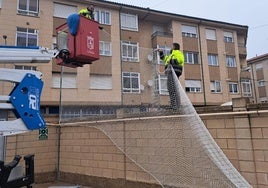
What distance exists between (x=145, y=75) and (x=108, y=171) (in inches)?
109

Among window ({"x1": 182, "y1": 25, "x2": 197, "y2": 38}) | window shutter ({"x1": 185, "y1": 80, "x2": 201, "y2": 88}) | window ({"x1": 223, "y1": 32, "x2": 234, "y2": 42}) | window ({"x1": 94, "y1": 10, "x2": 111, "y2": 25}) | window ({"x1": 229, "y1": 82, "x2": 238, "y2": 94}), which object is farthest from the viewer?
window ({"x1": 223, "y1": 32, "x2": 234, "y2": 42})

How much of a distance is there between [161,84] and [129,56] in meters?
2.82

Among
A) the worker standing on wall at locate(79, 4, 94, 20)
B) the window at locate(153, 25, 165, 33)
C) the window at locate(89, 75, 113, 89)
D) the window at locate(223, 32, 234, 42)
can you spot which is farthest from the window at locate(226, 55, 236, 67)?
the worker standing on wall at locate(79, 4, 94, 20)

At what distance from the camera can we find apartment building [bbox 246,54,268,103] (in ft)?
92.4

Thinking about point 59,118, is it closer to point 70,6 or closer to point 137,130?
point 137,130

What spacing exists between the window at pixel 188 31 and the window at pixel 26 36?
1260cm

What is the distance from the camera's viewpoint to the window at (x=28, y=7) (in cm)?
1705

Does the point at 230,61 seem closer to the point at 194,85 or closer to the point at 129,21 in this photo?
the point at 194,85

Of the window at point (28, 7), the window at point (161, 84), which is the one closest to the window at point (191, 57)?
the window at point (28, 7)

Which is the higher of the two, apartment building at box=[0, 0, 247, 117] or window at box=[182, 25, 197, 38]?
window at box=[182, 25, 197, 38]

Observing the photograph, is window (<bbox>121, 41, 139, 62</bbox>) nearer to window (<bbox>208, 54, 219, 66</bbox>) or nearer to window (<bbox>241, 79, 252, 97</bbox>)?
window (<bbox>208, 54, 219, 66</bbox>)

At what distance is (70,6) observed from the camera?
742 inches

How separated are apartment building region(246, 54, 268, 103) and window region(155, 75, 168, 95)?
23796 millimetres

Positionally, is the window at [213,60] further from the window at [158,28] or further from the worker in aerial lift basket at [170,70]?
the worker in aerial lift basket at [170,70]
